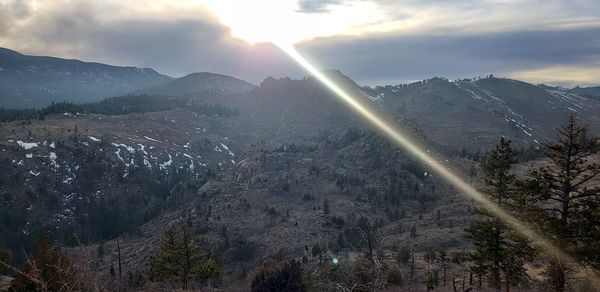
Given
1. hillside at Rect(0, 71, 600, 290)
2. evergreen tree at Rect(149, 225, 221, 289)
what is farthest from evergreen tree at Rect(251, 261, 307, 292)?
hillside at Rect(0, 71, 600, 290)

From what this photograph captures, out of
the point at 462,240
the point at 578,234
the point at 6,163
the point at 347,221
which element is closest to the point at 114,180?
the point at 6,163

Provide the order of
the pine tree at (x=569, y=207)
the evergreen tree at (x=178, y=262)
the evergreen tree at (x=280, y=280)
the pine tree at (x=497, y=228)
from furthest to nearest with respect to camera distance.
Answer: the evergreen tree at (x=178, y=262)
the evergreen tree at (x=280, y=280)
the pine tree at (x=497, y=228)
the pine tree at (x=569, y=207)

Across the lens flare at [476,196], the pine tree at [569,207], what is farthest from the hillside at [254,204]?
the pine tree at [569,207]

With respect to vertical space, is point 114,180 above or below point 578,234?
below

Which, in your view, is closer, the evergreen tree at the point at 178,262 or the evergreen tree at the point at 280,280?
the evergreen tree at the point at 280,280

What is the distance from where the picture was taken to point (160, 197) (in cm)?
18775

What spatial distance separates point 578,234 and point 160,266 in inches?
1516

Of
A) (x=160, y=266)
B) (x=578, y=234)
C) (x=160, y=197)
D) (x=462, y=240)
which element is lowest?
(x=160, y=197)

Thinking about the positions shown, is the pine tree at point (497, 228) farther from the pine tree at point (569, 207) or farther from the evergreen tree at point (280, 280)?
the evergreen tree at point (280, 280)

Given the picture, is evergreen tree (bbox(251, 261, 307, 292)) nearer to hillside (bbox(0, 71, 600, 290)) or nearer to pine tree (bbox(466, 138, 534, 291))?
pine tree (bbox(466, 138, 534, 291))

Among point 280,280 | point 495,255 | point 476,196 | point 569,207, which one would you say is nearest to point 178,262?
point 280,280

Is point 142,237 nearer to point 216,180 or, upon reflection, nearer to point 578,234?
point 216,180

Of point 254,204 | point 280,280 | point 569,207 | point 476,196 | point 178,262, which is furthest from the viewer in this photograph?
point 254,204

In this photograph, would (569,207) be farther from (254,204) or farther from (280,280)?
(254,204)
